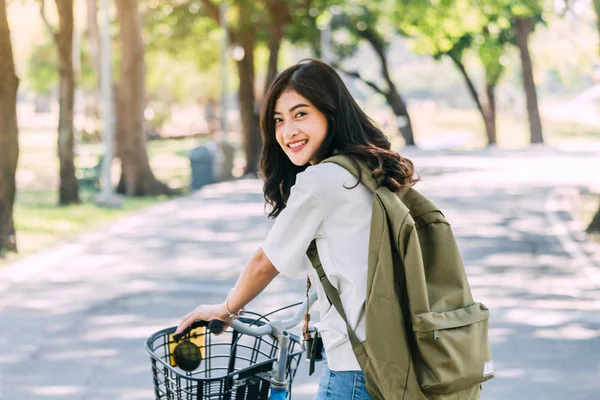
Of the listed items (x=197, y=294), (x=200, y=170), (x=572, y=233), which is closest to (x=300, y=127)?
(x=197, y=294)

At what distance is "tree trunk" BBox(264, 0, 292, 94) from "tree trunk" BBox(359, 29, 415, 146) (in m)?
12.4

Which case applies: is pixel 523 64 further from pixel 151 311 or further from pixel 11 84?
pixel 151 311

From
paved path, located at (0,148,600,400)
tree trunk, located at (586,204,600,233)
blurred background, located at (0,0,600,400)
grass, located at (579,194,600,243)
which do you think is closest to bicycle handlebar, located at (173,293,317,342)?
blurred background, located at (0,0,600,400)

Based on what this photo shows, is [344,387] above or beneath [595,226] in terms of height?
above

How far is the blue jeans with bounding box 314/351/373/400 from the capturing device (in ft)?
9.44

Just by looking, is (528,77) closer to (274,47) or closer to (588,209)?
(274,47)

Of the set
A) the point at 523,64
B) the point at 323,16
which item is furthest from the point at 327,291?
the point at 523,64

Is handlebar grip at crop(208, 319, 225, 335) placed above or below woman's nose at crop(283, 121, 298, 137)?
below

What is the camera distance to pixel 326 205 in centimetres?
291

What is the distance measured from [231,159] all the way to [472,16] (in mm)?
7111

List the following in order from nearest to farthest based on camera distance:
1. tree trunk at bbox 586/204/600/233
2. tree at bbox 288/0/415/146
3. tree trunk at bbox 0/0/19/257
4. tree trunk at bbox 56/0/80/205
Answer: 1. tree trunk at bbox 0/0/19/257
2. tree trunk at bbox 586/204/600/233
3. tree trunk at bbox 56/0/80/205
4. tree at bbox 288/0/415/146

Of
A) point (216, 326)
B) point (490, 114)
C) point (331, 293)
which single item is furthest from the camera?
point (490, 114)

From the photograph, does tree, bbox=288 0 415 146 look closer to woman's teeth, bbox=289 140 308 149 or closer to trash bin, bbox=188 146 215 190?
trash bin, bbox=188 146 215 190

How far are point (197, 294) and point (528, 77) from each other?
41715 millimetres
